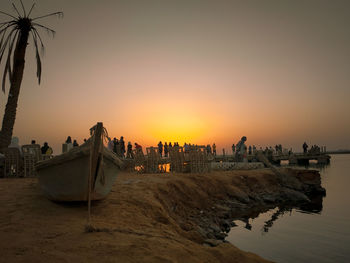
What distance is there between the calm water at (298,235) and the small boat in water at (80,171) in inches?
215

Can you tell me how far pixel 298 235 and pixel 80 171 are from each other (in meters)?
8.69

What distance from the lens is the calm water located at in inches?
307

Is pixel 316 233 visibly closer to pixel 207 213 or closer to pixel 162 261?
pixel 207 213

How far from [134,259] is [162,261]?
1.30 ft

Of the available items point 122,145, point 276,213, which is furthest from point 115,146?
point 276,213

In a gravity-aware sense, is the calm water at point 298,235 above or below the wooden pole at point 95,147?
below

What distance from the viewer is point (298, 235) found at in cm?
977

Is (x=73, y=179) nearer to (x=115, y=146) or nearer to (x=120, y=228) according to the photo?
(x=120, y=228)

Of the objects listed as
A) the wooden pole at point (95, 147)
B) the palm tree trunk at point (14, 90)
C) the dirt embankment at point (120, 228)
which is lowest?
the dirt embankment at point (120, 228)

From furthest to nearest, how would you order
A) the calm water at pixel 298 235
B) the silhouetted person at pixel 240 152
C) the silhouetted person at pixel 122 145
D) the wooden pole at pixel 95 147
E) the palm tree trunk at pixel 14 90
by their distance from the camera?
the silhouetted person at pixel 240 152 < the silhouetted person at pixel 122 145 < the palm tree trunk at pixel 14 90 < the calm water at pixel 298 235 < the wooden pole at pixel 95 147

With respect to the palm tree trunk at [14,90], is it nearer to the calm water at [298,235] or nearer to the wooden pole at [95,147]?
the wooden pole at [95,147]

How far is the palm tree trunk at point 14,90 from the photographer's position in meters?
15.4

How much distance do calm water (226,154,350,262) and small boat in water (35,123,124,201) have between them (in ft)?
17.9

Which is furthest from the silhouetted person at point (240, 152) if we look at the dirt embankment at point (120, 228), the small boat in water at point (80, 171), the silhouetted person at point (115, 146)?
the small boat in water at point (80, 171)
